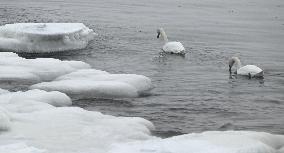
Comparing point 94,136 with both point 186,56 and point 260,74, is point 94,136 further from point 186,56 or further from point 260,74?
point 186,56

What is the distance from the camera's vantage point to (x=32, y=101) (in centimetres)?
1479

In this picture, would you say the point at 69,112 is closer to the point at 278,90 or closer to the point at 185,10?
the point at 278,90

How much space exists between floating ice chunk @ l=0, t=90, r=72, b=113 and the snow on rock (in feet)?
8.72

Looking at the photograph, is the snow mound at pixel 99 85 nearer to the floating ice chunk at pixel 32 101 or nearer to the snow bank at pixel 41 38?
the floating ice chunk at pixel 32 101

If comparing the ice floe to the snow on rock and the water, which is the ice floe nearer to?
the snow on rock

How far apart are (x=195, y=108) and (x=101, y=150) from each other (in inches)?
239

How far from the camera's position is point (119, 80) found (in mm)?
18266

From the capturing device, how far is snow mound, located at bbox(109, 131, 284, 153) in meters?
10.9

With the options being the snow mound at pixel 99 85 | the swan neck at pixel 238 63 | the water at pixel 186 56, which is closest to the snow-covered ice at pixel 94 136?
the water at pixel 186 56

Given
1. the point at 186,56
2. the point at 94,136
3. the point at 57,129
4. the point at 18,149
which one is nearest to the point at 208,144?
the point at 94,136

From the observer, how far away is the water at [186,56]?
52.9ft

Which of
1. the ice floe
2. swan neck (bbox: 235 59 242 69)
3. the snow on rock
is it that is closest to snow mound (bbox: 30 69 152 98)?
the ice floe

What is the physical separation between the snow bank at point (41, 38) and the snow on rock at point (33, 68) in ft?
11.0

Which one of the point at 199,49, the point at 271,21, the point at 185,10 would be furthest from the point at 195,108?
the point at 185,10
